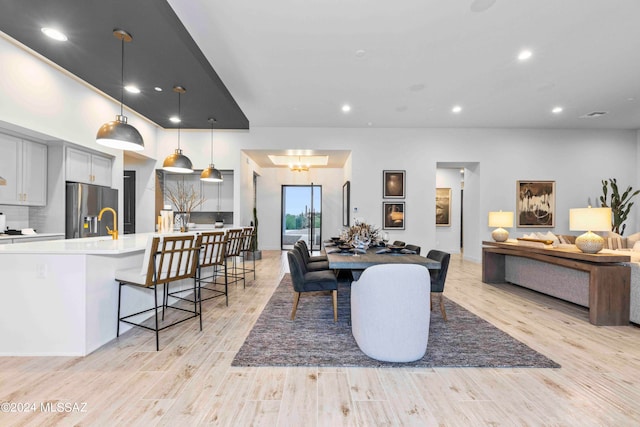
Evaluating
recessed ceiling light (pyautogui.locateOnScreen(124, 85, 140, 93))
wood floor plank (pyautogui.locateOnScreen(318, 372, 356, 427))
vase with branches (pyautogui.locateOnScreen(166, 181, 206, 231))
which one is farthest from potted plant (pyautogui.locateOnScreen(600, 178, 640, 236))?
recessed ceiling light (pyautogui.locateOnScreen(124, 85, 140, 93))

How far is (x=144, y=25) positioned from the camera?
2891 millimetres

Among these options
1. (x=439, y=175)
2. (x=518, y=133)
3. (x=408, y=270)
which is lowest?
(x=408, y=270)

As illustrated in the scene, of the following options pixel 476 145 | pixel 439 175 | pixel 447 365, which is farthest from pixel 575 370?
pixel 439 175

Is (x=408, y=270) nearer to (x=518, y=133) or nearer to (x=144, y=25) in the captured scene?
(x=144, y=25)

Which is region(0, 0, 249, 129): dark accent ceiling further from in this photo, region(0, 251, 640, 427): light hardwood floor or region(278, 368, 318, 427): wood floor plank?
region(278, 368, 318, 427): wood floor plank

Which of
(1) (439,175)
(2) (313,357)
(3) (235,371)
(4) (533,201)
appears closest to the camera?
(3) (235,371)

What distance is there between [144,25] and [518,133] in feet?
25.6

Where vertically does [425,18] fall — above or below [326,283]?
above

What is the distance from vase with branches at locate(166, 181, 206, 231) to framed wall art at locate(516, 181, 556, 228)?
7.72 m

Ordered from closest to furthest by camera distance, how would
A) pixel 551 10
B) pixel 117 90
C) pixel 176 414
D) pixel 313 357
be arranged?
pixel 176 414 → pixel 313 357 → pixel 551 10 → pixel 117 90

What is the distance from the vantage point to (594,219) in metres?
3.47

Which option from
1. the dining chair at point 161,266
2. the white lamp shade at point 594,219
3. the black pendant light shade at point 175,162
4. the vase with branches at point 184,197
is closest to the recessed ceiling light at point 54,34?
the black pendant light shade at point 175,162

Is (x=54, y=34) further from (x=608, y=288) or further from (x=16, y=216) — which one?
(x=608, y=288)

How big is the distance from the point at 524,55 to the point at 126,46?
4.87 m
